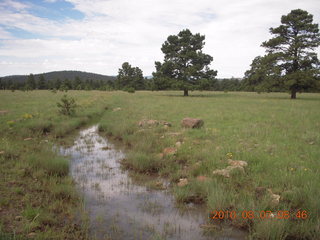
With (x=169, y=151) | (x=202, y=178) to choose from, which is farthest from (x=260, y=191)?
(x=169, y=151)

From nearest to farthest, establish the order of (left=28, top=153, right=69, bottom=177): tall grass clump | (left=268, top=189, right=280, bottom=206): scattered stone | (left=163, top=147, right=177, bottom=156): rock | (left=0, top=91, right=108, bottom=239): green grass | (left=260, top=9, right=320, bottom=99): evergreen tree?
(left=0, top=91, right=108, bottom=239): green grass
(left=268, top=189, right=280, bottom=206): scattered stone
(left=28, top=153, right=69, bottom=177): tall grass clump
(left=163, top=147, right=177, bottom=156): rock
(left=260, top=9, right=320, bottom=99): evergreen tree

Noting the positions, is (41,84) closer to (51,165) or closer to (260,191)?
(51,165)

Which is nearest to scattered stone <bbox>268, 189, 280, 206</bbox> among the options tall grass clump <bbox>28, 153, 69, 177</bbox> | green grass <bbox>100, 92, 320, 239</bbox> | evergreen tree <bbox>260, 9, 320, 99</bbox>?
green grass <bbox>100, 92, 320, 239</bbox>

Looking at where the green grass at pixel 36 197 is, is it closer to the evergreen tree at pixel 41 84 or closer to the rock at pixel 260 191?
the rock at pixel 260 191

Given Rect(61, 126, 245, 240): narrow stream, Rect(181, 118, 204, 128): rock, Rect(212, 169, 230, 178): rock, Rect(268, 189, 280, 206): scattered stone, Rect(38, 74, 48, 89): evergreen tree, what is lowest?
Rect(61, 126, 245, 240): narrow stream

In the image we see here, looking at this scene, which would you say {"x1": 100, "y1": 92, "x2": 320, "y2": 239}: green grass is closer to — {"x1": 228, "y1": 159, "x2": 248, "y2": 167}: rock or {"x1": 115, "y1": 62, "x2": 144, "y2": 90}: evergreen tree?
{"x1": 228, "y1": 159, "x2": 248, "y2": 167}: rock

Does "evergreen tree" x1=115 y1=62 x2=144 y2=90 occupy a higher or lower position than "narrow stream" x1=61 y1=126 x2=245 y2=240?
higher

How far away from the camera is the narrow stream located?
374cm

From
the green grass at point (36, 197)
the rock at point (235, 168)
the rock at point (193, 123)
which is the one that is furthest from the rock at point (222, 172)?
the rock at point (193, 123)

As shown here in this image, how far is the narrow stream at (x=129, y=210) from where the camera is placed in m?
3.74

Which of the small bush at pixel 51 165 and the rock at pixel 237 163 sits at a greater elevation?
the rock at pixel 237 163
